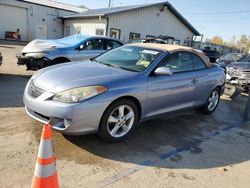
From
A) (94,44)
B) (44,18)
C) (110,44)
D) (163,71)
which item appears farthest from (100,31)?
(163,71)

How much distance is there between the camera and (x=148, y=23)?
23.8 metres

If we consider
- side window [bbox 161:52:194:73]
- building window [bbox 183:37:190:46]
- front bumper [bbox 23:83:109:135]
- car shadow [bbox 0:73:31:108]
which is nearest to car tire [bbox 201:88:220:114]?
side window [bbox 161:52:194:73]

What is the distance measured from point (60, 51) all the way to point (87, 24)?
16.0 meters

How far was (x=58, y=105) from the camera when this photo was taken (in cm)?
346

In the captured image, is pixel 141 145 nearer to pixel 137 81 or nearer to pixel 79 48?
pixel 137 81

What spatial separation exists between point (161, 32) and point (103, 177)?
934 inches

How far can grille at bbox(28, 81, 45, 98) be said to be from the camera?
3726mm

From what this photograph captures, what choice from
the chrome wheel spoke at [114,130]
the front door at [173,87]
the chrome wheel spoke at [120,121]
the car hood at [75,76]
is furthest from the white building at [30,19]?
the chrome wheel spoke at [114,130]

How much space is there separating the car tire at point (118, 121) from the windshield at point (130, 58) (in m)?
0.73

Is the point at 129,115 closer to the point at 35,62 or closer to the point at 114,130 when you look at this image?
the point at 114,130

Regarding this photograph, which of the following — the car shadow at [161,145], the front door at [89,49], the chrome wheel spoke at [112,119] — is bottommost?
the car shadow at [161,145]

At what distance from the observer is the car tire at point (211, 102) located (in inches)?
243

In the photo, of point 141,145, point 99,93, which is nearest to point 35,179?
point 99,93

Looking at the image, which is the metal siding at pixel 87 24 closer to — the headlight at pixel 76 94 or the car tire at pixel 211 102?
the car tire at pixel 211 102
